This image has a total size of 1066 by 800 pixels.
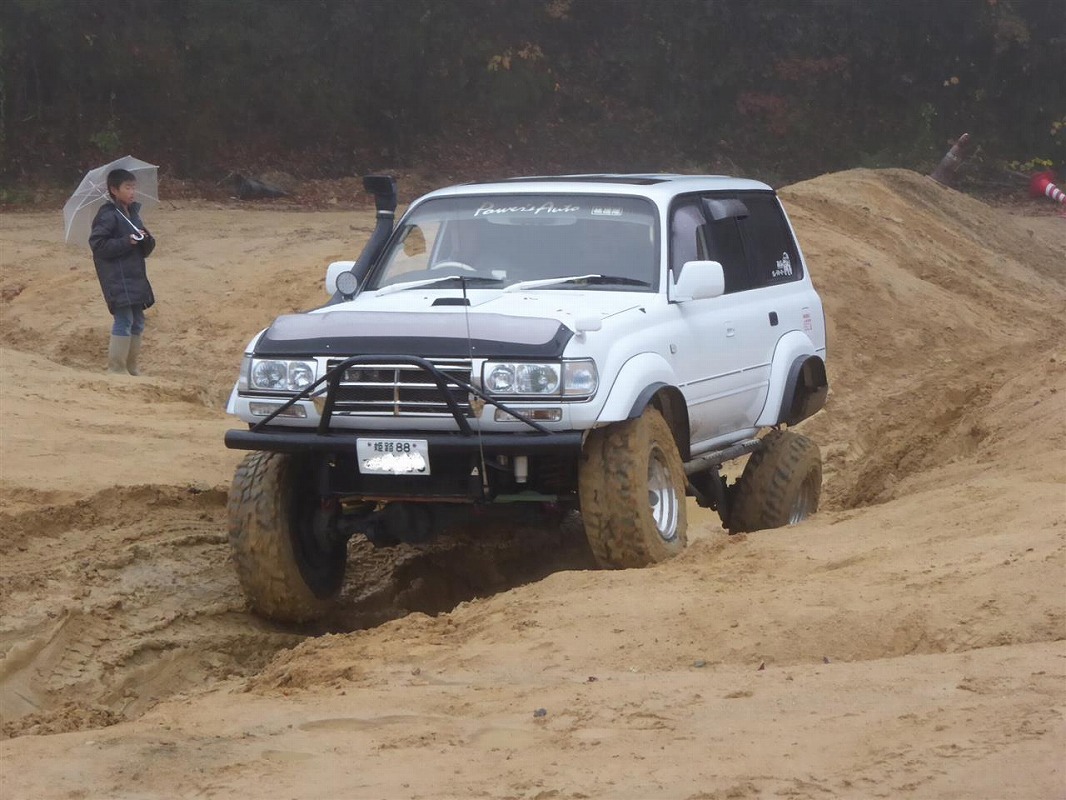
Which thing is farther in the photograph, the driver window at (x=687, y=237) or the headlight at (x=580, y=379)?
the driver window at (x=687, y=237)

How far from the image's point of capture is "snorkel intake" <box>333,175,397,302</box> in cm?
781

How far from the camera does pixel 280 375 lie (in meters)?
6.73

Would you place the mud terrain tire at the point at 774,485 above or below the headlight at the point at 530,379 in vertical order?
below

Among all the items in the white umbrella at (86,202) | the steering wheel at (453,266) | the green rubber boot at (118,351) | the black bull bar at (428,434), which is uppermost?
the white umbrella at (86,202)

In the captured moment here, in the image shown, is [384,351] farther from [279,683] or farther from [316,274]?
[316,274]

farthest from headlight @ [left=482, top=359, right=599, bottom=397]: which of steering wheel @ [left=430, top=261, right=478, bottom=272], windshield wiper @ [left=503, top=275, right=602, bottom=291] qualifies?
steering wheel @ [left=430, top=261, right=478, bottom=272]

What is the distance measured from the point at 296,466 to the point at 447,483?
0.84m

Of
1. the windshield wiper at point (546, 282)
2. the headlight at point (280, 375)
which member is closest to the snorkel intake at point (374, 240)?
the windshield wiper at point (546, 282)

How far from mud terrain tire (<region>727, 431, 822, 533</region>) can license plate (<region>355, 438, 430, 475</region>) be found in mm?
2567

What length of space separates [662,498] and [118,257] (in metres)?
6.53

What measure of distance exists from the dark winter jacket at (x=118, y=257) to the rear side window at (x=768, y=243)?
5.23 metres

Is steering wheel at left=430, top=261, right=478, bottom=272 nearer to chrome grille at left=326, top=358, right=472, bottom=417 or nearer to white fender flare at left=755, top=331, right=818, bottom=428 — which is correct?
chrome grille at left=326, top=358, right=472, bottom=417

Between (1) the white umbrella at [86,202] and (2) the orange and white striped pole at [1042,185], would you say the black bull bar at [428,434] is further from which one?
(2) the orange and white striped pole at [1042,185]

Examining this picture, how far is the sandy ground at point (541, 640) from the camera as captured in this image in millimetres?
4227
